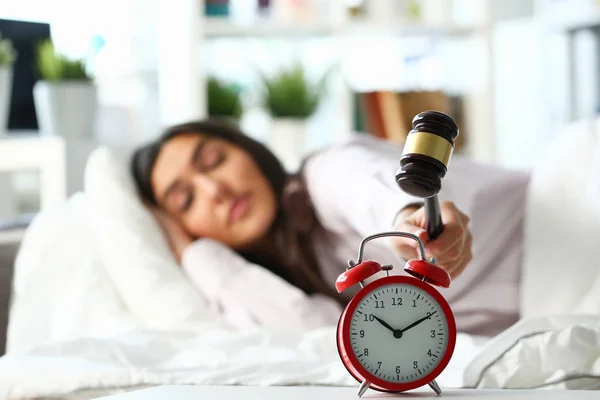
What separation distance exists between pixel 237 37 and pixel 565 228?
162 cm

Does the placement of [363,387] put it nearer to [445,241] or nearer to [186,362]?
[445,241]

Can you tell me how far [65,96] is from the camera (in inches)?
101

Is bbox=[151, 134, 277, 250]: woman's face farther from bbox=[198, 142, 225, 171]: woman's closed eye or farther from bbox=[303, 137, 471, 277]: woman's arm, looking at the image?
bbox=[303, 137, 471, 277]: woman's arm

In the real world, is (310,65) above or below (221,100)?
above

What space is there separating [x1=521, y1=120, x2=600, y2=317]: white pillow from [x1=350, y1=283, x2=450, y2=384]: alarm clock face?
68cm

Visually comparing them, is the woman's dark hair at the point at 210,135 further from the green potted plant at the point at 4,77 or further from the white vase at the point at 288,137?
the green potted plant at the point at 4,77

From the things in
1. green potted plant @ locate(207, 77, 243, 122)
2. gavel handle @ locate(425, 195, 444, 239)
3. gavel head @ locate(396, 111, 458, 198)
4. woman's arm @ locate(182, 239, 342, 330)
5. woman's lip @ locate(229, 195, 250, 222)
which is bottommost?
woman's arm @ locate(182, 239, 342, 330)

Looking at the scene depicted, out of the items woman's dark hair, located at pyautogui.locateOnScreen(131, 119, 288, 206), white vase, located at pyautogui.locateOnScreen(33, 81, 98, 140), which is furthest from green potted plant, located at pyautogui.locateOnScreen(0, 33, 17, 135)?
woman's dark hair, located at pyautogui.locateOnScreen(131, 119, 288, 206)

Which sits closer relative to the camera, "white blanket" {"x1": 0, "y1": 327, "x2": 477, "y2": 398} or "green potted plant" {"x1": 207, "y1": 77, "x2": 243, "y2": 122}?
"white blanket" {"x1": 0, "y1": 327, "x2": 477, "y2": 398}

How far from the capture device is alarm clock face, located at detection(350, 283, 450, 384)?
2.56 feet

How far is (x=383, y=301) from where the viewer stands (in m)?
0.79

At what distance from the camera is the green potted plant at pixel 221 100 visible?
272cm

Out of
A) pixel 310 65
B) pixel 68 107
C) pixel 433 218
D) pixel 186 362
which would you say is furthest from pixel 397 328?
pixel 310 65

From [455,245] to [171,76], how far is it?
1.90m
